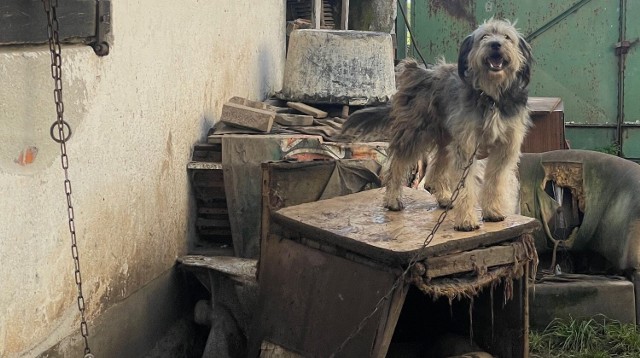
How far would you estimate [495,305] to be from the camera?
495 cm

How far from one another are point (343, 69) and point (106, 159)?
3.47m

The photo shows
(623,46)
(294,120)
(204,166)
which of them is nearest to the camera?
(204,166)

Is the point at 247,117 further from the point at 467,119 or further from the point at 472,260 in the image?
the point at 472,260

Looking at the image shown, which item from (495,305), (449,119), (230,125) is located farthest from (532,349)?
(230,125)

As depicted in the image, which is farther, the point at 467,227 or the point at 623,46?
the point at 623,46

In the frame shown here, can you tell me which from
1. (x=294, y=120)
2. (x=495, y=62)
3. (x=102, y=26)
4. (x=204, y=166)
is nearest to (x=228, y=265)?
(x=204, y=166)

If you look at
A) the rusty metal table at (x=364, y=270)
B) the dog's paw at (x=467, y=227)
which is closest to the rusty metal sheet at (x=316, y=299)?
the rusty metal table at (x=364, y=270)

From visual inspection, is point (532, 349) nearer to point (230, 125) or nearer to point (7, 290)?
point (230, 125)

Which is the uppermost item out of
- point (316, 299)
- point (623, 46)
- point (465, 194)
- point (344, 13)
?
point (344, 13)

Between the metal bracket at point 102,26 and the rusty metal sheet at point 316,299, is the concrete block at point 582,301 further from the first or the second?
the metal bracket at point 102,26

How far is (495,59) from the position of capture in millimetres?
4516

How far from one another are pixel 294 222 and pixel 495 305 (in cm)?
136

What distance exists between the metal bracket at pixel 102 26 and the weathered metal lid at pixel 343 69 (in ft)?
11.6

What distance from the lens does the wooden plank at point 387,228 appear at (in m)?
4.20
